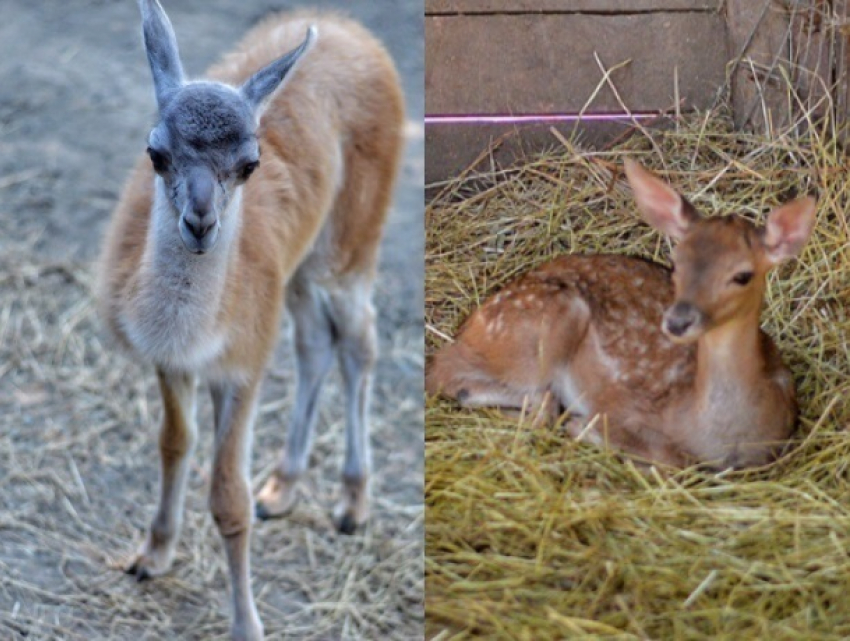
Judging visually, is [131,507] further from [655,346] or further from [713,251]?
[713,251]

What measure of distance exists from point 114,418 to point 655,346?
7.28 feet

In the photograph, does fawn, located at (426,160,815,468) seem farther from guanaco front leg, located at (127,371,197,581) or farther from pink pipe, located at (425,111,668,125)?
guanaco front leg, located at (127,371,197,581)

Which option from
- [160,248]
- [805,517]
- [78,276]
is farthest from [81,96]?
[805,517]

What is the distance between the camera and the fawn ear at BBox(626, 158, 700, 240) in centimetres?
209

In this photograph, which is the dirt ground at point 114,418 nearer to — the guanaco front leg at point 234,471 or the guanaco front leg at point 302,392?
the guanaco front leg at point 302,392

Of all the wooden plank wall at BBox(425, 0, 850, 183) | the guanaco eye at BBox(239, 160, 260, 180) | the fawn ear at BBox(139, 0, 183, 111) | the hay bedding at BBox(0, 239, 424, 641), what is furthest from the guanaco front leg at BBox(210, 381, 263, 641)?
the wooden plank wall at BBox(425, 0, 850, 183)

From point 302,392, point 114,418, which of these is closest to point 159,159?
point 302,392

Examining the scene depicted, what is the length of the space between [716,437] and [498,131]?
0.66 m

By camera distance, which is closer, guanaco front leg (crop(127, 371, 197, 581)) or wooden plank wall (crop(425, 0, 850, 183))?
wooden plank wall (crop(425, 0, 850, 183))

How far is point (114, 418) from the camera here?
425cm

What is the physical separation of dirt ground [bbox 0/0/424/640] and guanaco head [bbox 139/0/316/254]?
1402mm

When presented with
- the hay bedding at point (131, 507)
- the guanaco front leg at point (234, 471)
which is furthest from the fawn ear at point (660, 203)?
the hay bedding at point (131, 507)

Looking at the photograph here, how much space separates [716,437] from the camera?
7.62 ft

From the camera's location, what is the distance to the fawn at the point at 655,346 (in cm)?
218
